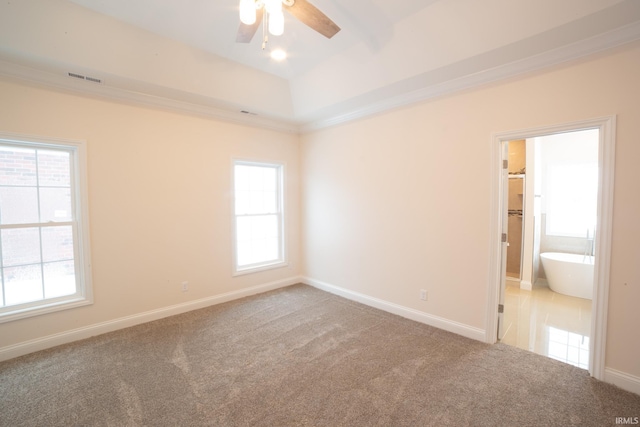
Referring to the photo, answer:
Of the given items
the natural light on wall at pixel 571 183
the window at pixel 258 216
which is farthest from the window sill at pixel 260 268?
the natural light on wall at pixel 571 183

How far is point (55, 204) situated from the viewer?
2.78 m

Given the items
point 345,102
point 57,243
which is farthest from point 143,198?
point 345,102

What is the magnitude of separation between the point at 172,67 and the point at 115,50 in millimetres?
471

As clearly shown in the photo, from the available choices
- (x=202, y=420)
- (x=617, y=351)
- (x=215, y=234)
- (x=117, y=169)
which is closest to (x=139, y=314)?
(x=215, y=234)

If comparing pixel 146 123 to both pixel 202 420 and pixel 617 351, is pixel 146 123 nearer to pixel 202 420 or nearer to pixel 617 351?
pixel 202 420

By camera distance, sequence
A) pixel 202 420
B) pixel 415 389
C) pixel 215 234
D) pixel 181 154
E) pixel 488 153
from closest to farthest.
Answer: pixel 202 420
pixel 415 389
pixel 488 153
pixel 181 154
pixel 215 234

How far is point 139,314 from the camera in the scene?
3.19 metres

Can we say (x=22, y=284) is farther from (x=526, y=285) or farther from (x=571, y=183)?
(x=571, y=183)

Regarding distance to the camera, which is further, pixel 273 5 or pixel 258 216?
pixel 258 216

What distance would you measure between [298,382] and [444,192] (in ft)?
7.54

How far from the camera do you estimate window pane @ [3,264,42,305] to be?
2.58m

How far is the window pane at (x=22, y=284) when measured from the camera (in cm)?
258

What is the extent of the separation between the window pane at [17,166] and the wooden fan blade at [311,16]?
2822 millimetres

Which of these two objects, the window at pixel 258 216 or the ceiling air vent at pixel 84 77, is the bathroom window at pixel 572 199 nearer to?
the window at pixel 258 216
